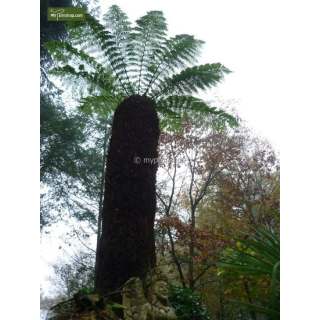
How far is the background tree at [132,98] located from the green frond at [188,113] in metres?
Result: 0.01

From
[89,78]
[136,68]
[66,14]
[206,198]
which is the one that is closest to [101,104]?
[89,78]

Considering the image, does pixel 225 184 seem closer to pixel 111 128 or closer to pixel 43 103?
pixel 111 128

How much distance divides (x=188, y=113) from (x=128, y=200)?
1.48 meters

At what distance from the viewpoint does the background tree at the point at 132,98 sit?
9.72 ft

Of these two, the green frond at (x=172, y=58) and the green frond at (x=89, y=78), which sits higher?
the green frond at (x=172, y=58)

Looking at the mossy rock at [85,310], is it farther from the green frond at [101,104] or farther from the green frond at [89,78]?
the green frond at [89,78]

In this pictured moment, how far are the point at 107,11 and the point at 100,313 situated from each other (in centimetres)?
313

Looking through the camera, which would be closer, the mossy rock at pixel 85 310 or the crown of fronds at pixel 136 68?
the mossy rock at pixel 85 310

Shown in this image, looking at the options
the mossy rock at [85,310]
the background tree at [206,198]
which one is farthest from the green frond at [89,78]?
the mossy rock at [85,310]

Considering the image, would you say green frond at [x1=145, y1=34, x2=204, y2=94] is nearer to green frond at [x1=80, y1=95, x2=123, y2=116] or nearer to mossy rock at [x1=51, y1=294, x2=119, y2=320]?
green frond at [x1=80, y1=95, x2=123, y2=116]

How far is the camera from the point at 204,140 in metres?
4.21

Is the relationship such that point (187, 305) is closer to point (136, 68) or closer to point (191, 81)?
point (191, 81)

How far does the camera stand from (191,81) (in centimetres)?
393

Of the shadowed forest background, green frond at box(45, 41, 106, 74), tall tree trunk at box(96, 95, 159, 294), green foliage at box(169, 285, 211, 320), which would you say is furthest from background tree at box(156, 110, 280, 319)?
green frond at box(45, 41, 106, 74)
